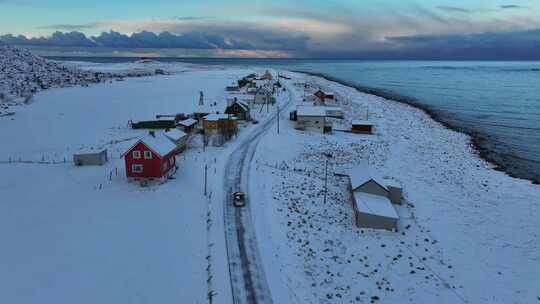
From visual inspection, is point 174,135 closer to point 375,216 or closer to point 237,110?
point 237,110

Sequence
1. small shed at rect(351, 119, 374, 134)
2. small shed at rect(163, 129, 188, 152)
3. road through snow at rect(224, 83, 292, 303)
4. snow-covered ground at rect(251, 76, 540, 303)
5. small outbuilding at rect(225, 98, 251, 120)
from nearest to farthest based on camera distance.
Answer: road through snow at rect(224, 83, 292, 303) → snow-covered ground at rect(251, 76, 540, 303) → small shed at rect(163, 129, 188, 152) → small shed at rect(351, 119, 374, 134) → small outbuilding at rect(225, 98, 251, 120)

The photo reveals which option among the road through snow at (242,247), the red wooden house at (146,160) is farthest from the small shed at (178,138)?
the red wooden house at (146,160)

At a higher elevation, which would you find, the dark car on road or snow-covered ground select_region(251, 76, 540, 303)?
the dark car on road

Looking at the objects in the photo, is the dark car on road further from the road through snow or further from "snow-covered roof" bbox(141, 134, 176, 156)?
"snow-covered roof" bbox(141, 134, 176, 156)

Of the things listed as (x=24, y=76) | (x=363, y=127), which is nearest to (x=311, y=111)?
(x=363, y=127)

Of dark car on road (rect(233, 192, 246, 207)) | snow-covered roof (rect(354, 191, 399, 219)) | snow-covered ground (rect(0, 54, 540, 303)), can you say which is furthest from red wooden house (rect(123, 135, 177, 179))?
snow-covered roof (rect(354, 191, 399, 219))
